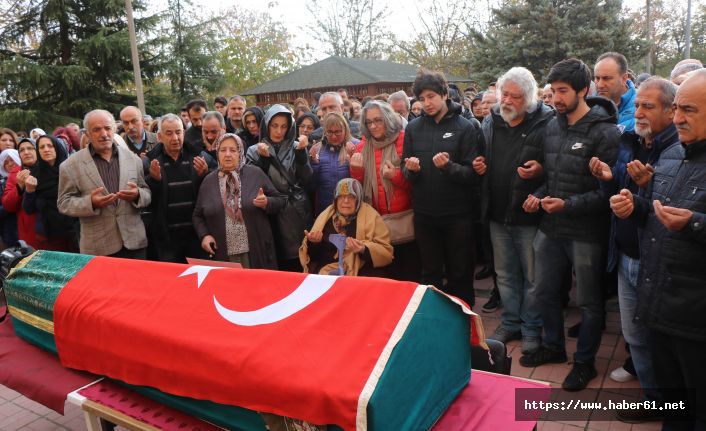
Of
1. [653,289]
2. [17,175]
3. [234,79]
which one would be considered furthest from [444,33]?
[653,289]

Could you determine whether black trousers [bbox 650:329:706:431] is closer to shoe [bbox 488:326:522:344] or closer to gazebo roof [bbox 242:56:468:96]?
shoe [bbox 488:326:522:344]

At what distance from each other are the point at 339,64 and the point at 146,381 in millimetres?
19791

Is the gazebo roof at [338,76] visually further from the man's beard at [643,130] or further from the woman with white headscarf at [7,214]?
the man's beard at [643,130]

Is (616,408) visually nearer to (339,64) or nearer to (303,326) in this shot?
(303,326)

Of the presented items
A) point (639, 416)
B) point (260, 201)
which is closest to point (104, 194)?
point (260, 201)

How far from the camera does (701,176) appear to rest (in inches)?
88.0

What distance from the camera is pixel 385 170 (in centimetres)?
414

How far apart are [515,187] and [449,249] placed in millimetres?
801

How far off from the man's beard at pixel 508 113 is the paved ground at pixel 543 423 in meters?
1.76

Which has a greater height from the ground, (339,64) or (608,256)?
(339,64)

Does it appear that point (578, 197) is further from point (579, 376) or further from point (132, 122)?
point (132, 122)

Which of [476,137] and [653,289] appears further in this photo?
[476,137]

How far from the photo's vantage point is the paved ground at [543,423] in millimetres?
2986

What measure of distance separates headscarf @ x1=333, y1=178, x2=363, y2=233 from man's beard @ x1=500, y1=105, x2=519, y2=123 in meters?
1.17
